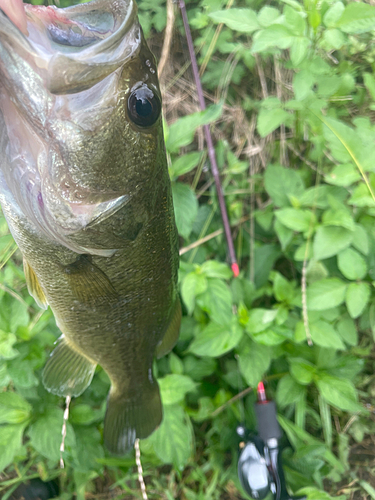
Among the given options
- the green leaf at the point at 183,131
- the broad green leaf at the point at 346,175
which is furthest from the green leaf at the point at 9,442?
the broad green leaf at the point at 346,175

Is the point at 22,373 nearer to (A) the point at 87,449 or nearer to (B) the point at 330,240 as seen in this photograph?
(A) the point at 87,449

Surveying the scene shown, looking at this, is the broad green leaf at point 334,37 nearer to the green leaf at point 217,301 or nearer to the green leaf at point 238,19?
the green leaf at point 238,19

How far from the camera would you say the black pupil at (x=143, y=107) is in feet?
2.33

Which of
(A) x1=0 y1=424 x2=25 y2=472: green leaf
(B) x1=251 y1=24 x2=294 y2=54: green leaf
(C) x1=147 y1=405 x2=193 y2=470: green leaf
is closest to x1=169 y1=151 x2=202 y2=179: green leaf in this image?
(B) x1=251 y1=24 x2=294 y2=54: green leaf

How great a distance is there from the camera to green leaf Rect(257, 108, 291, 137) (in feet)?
5.01

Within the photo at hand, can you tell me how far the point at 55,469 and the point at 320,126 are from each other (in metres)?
2.38

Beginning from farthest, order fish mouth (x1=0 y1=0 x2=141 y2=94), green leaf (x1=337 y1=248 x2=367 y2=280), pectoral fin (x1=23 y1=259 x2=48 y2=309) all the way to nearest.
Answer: green leaf (x1=337 y1=248 x2=367 y2=280) → pectoral fin (x1=23 y1=259 x2=48 y2=309) → fish mouth (x1=0 y1=0 x2=141 y2=94)

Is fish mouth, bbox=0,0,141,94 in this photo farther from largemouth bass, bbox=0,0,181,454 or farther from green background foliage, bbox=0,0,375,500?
green background foliage, bbox=0,0,375,500

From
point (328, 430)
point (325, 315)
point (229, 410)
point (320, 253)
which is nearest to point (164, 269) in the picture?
point (320, 253)

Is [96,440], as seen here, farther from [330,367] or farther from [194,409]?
[330,367]

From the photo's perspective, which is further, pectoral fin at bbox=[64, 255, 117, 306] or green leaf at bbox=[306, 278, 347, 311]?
green leaf at bbox=[306, 278, 347, 311]

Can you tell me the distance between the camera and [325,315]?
160 centimetres

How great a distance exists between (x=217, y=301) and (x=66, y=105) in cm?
101

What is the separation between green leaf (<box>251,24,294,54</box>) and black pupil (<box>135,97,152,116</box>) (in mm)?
805
